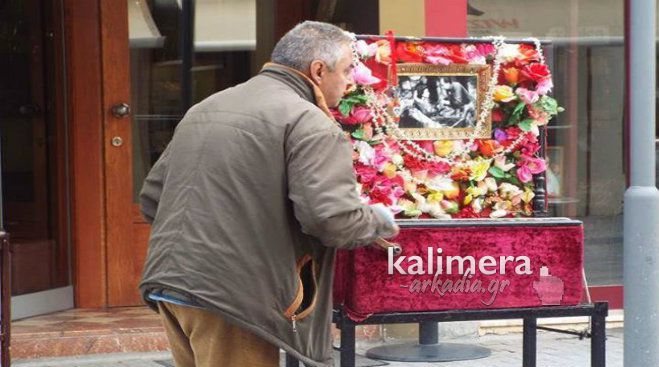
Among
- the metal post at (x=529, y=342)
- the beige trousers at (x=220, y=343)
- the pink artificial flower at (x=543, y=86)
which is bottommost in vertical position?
the metal post at (x=529, y=342)

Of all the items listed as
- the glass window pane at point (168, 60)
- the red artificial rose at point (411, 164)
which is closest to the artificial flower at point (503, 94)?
the red artificial rose at point (411, 164)

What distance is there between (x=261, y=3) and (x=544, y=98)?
3075 mm

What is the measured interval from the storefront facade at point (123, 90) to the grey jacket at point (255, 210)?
11.8ft

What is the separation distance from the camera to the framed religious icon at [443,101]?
16.4 ft

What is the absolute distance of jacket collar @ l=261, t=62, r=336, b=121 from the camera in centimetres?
371

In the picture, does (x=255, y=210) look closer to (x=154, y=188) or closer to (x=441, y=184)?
(x=154, y=188)

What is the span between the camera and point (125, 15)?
7.34 m

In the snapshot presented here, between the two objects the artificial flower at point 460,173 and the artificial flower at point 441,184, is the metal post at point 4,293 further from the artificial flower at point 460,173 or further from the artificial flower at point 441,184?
the artificial flower at point 460,173

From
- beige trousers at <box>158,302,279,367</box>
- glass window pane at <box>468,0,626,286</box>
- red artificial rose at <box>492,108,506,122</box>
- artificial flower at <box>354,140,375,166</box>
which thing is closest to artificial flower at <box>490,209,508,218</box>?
red artificial rose at <box>492,108,506,122</box>

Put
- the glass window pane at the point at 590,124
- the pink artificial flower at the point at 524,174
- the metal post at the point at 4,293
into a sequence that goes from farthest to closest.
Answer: the glass window pane at the point at 590,124
the pink artificial flower at the point at 524,174
the metal post at the point at 4,293

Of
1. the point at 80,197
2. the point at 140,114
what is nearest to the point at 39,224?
the point at 80,197

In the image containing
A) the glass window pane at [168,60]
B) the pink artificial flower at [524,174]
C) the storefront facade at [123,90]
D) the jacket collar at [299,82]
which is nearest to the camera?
the jacket collar at [299,82]

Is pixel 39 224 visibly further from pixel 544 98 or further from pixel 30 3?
pixel 544 98

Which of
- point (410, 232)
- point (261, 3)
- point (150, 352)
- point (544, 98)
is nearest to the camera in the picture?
point (410, 232)
